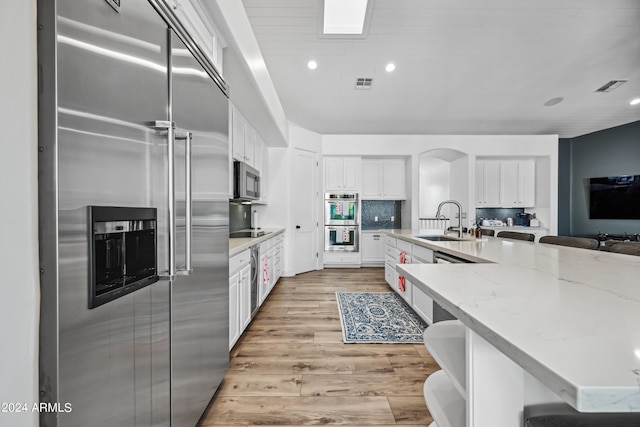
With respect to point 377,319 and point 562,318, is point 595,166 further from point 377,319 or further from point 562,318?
point 562,318

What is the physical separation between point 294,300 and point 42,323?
3.22 meters

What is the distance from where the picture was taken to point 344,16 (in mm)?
2941

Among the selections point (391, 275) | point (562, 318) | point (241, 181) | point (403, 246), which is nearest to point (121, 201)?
point (562, 318)

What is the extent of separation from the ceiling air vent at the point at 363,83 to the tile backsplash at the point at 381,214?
2966 millimetres

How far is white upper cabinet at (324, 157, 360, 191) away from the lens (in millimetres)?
6047

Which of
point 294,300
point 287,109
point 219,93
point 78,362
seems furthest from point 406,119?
point 78,362

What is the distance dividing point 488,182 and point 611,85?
2.63 metres

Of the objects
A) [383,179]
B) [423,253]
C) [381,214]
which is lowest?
[423,253]

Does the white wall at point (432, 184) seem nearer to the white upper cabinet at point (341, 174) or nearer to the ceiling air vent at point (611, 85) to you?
the white upper cabinet at point (341, 174)

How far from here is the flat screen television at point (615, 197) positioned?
562 centimetres

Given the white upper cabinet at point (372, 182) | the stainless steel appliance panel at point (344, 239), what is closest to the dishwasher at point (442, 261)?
the stainless steel appliance panel at point (344, 239)

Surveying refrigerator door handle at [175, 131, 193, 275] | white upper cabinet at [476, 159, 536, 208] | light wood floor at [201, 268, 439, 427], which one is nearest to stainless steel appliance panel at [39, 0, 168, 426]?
refrigerator door handle at [175, 131, 193, 275]

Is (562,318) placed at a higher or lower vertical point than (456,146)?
lower

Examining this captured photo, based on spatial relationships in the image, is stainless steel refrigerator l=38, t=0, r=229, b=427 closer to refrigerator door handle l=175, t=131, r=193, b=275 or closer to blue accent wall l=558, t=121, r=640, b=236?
refrigerator door handle l=175, t=131, r=193, b=275
